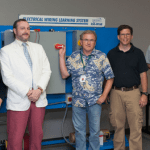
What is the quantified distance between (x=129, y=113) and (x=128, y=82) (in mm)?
394

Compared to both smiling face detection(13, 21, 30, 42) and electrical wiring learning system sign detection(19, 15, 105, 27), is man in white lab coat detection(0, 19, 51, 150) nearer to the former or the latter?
smiling face detection(13, 21, 30, 42)

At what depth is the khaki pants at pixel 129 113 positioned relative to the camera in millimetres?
2709

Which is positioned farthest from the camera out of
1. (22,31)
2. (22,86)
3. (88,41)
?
(88,41)

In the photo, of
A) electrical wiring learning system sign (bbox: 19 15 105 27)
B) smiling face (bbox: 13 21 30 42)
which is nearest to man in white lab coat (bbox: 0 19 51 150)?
smiling face (bbox: 13 21 30 42)

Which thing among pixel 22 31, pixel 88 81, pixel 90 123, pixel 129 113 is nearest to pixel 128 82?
pixel 129 113

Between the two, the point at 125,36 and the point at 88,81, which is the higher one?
the point at 125,36

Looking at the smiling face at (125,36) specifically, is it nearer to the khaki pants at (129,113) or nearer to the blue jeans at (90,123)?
the khaki pants at (129,113)

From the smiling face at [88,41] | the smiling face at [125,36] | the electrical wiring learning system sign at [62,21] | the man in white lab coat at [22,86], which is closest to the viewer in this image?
the man in white lab coat at [22,86]

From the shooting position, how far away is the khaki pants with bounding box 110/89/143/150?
107 inches

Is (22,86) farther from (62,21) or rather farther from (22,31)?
(62,21)

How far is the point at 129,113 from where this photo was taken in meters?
2.74

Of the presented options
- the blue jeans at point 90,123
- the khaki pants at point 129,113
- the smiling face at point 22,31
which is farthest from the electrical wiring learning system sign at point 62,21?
the blue jeans at point 90,123

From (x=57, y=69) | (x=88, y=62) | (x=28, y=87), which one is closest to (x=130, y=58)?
(x=88, y=62)

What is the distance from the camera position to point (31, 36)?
8.58ft
